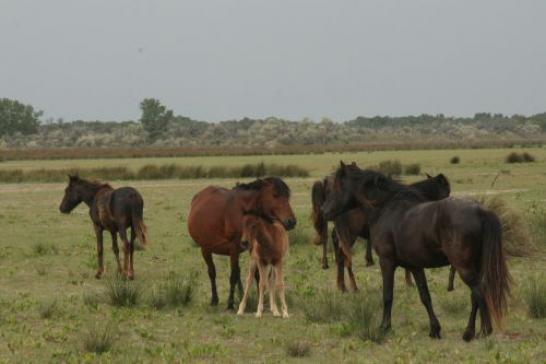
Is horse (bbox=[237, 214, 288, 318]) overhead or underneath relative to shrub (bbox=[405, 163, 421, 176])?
overhead

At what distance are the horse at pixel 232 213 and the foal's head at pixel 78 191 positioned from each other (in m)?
4.36

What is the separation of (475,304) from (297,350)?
1986mm

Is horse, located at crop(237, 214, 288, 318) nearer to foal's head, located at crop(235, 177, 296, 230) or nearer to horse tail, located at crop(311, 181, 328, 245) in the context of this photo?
foal's head, located at crop(235, 177, 296, 230)

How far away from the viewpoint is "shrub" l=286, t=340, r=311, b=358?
8.77m

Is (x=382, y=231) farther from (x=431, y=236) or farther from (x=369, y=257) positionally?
(x=369, y=257)

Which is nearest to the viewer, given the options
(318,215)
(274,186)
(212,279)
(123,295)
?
(274,186)

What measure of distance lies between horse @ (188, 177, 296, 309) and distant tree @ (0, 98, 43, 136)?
153 metres

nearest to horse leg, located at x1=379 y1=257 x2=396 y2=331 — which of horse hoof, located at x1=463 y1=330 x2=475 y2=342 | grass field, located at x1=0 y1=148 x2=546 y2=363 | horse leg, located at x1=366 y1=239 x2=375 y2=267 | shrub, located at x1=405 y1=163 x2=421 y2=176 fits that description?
grass field, located at x1=0 y1=148 x2=546 y2=363

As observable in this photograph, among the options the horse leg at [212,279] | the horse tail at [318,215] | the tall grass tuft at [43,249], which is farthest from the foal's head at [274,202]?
the tall grass tuft at [43,249]

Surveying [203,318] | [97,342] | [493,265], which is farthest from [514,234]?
[97,342]

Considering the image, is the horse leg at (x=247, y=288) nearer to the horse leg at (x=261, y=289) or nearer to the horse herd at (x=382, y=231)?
the horse herd at (x=382, y=231)

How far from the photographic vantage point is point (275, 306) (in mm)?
11000

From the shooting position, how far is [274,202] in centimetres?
1086

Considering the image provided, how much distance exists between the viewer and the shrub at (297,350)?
28.8 feet
